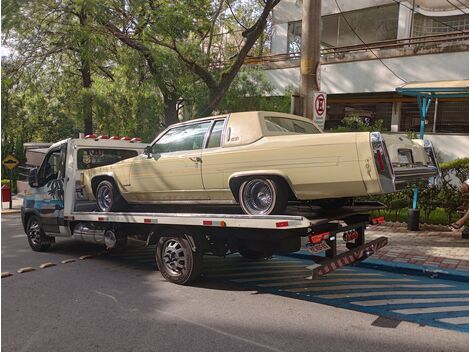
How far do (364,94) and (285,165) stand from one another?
45.1 ft

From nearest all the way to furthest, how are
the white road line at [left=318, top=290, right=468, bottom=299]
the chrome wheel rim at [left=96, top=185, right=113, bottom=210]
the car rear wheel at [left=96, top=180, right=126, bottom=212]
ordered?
the white road line at [left=318, top=290, right=468, bottom=299] → the car rear wheel at [left=96, top=180, right=126, bottom=212] → the chrome wheel rim at [left=96, top=185, right=113, bottom=210]

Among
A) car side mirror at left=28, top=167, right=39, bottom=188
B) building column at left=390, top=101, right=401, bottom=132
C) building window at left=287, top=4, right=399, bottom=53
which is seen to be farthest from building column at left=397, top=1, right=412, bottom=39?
car side mirror at left=28, top=167, right=39, bottom=188

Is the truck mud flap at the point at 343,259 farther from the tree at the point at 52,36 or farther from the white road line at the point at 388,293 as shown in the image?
the tree at the point at 52,36

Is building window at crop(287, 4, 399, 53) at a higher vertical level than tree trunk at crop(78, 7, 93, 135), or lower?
higher

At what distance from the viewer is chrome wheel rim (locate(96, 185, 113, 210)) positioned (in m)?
7.24

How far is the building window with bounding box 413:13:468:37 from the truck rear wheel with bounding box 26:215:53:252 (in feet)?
50.8

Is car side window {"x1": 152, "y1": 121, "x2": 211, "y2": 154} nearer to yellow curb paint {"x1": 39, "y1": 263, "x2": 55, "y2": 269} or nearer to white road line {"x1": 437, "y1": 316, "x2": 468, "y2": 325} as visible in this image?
yellow curb paint {"x1": 39, "y1": 263, "x2": 55, "y2": 269}

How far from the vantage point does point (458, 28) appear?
1700 centimetres

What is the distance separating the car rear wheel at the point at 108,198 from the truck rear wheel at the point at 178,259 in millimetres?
1267

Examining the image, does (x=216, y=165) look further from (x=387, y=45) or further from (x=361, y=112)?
(x=361, y=112)

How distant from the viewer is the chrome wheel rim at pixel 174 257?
237 inches

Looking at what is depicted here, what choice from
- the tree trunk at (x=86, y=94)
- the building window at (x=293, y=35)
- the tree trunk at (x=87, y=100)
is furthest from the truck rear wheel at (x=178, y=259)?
the building window at (x=293, y=35)

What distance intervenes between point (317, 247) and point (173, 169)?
7.63ft

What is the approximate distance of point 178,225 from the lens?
19.6 feet
